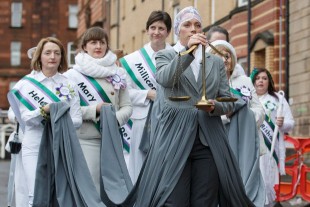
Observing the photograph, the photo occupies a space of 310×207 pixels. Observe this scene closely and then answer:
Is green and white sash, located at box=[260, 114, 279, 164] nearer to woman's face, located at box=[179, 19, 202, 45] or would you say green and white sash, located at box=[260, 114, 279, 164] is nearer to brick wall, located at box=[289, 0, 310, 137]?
woman's face, located at box=[179, 19, 202, 45]

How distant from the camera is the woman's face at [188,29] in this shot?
732 cm

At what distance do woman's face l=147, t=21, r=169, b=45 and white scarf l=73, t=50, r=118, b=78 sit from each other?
0.76 metres

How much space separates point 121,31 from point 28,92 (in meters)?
42.7

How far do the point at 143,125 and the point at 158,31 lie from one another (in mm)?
1070

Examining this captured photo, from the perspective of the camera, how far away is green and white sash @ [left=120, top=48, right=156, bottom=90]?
1097 centimetres

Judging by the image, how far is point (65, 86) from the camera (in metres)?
9.63

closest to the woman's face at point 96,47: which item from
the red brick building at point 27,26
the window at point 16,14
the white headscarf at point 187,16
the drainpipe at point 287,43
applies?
the white headscarf at point 187,16

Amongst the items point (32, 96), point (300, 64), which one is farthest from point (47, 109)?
point (300, 64)

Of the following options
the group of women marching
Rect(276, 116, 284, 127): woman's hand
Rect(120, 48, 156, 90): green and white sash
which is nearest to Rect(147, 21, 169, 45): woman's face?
the group of women marching

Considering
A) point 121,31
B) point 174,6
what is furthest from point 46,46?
point 121,31

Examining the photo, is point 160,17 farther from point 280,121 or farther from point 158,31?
point 280,121

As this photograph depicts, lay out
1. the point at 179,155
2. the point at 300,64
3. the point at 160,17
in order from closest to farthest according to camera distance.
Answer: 1. the point at 179,155
2. the point at 160,17
3. the point at 300,64

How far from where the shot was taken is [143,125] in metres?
11.0

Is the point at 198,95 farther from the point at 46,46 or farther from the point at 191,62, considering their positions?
the point at 46,46
